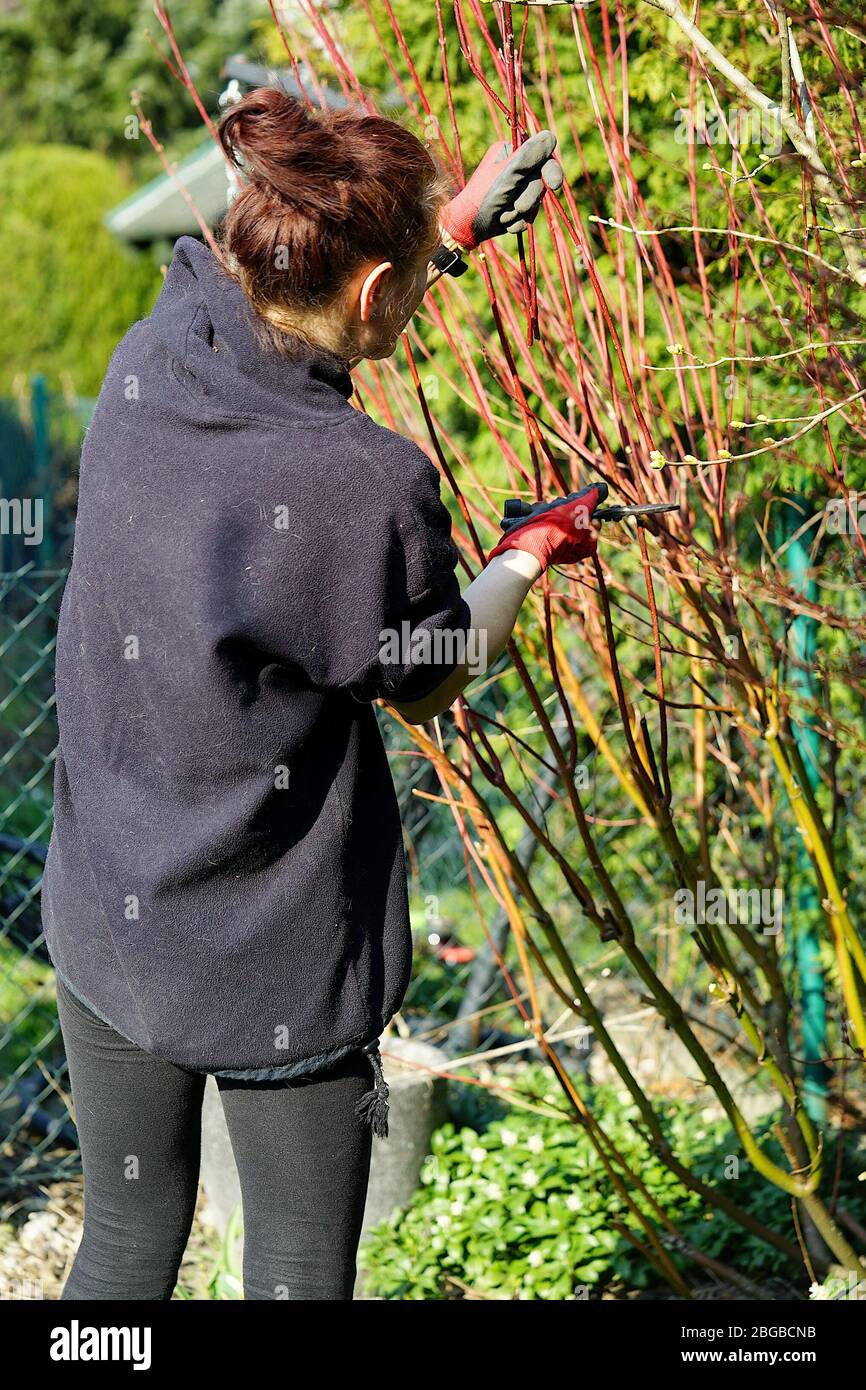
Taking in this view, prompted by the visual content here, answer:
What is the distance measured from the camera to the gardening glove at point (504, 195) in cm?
165

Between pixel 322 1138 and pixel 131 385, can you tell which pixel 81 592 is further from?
pixel 322 1138

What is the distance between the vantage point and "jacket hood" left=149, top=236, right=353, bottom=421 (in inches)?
57.4

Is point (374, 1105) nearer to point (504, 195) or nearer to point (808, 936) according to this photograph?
point (504, 195)

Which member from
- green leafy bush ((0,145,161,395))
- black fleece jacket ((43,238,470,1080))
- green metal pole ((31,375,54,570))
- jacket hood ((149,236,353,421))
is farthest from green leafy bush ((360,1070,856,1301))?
green leafy bush ((0,145,161,395))

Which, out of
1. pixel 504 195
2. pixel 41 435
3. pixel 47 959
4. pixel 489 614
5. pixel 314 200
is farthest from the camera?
pixel 41 435

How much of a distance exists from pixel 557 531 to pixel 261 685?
397 millimetres

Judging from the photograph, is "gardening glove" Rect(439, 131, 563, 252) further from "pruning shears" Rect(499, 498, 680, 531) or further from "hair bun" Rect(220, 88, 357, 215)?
"pruning shears" Rect(499, 498, 680, 531)

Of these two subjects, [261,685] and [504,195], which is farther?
[504,195]

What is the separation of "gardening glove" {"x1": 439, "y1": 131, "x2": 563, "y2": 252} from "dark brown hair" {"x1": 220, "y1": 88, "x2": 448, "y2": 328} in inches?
5.7

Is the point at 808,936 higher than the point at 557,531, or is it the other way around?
the point at 808,936

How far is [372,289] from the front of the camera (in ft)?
4.87

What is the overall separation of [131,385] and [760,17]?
1.08m

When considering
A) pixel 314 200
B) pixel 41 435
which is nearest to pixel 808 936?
pixel 314 200
